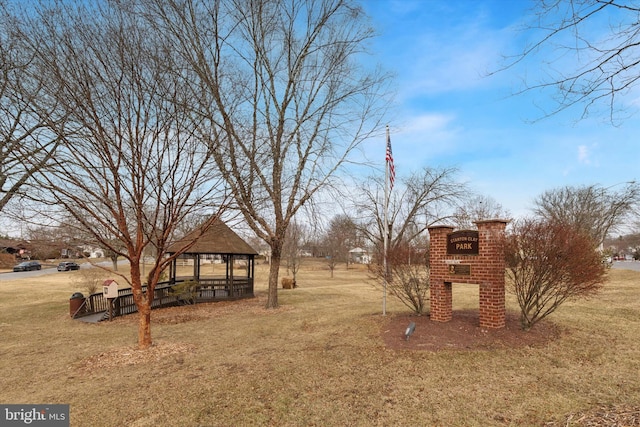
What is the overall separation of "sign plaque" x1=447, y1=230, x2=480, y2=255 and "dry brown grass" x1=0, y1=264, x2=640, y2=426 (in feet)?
7.86

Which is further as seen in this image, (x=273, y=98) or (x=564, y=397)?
(x=273, y=98)

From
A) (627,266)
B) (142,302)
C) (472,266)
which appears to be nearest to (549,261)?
(472,266)

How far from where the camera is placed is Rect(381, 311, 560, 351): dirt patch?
→ 23.3 ft

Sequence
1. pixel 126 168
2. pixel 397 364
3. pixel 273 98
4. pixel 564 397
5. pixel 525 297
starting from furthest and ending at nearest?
pixel 273 98
pixel 525 297
pixel 126 168
pixel 397 364
pixel 564 397

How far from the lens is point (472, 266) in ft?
26.9

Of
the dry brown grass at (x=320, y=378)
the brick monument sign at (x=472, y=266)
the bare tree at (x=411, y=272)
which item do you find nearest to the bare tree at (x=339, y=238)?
the bare tree at (x=411, y=272)

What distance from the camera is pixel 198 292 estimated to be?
16594mm

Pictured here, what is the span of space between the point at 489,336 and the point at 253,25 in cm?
1314

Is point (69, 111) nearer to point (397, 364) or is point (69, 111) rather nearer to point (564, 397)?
point (397, 364)

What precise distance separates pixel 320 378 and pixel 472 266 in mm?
4583

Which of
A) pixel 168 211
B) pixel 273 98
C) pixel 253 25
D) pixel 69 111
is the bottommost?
pixel 168 211

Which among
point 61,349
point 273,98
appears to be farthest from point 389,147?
point 61,349

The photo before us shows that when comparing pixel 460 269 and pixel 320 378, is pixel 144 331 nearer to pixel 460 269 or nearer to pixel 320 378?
pixel 320 378

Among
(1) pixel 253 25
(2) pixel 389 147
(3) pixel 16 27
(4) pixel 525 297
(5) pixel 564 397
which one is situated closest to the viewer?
(5) pixel 564 397
